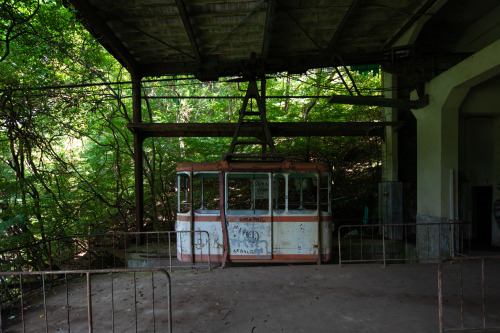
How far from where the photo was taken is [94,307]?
4664mm

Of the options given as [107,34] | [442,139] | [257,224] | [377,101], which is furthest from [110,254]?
[442,139]

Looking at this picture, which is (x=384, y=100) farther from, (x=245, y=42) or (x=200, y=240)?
(x=200, y=240)

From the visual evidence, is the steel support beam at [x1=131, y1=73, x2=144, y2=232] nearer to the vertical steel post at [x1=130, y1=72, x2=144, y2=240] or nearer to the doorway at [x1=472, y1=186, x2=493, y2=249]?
the vertical steel post at [x1=130, y1=72, x2=144, y2=240]

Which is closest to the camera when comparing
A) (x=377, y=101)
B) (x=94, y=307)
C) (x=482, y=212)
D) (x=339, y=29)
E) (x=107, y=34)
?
(x=94, y=307)

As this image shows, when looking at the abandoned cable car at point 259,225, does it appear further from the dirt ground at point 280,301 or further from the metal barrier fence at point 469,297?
the metal barrier fence at point 469,297

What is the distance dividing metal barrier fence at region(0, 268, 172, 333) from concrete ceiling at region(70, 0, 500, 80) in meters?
5.92

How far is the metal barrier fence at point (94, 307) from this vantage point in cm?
361

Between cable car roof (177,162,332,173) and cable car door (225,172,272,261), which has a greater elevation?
cable car roof (177,162,332,173)

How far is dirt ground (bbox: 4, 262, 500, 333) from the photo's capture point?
12.8 ft

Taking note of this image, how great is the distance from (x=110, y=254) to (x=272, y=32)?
375 inches

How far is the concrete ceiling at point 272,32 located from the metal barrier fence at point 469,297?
5.95 meters

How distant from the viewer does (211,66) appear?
924 centimetres

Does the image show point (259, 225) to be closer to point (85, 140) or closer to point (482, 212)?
point (482, 212)

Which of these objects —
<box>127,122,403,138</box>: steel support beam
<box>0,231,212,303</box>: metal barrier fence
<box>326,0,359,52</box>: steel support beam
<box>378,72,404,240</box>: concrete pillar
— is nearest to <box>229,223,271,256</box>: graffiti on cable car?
<box>0,231,212,303</box>: metal barrier fence
